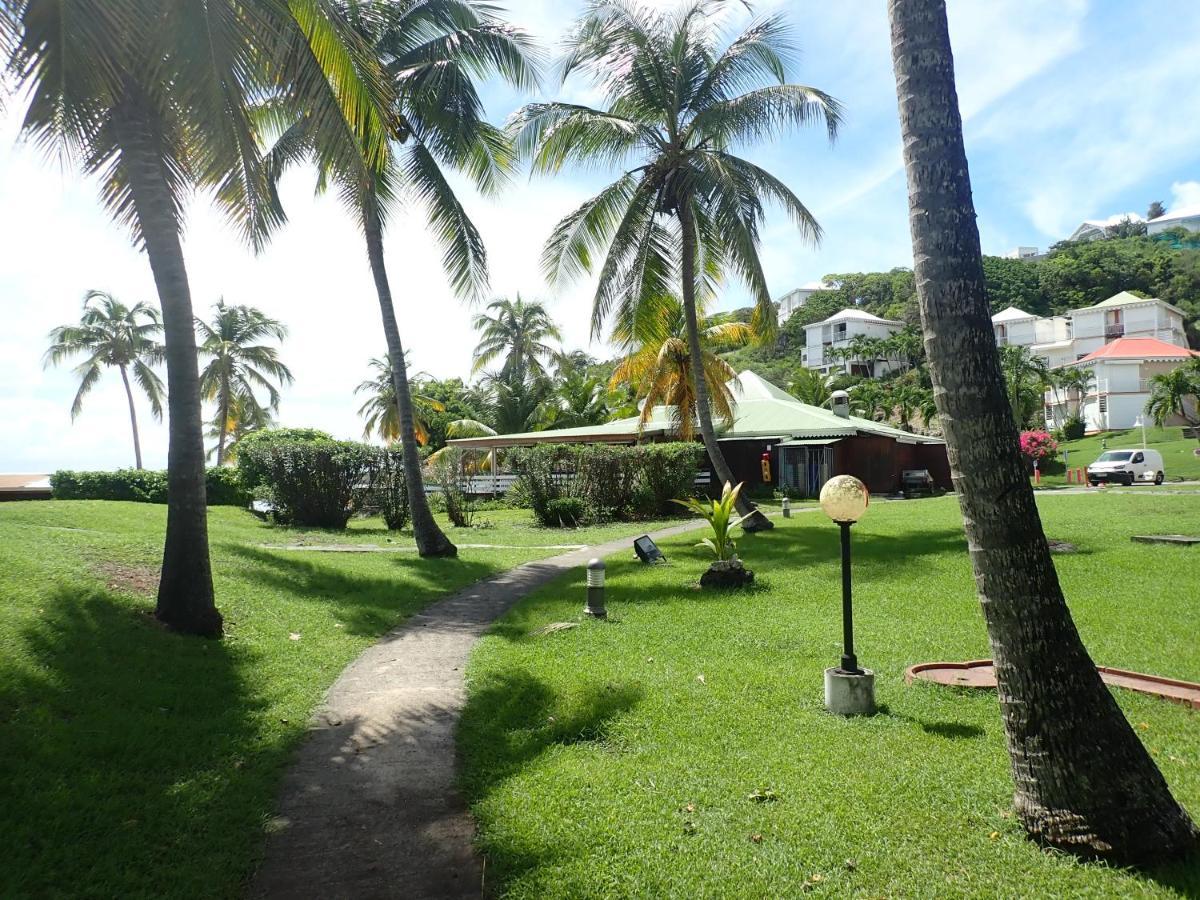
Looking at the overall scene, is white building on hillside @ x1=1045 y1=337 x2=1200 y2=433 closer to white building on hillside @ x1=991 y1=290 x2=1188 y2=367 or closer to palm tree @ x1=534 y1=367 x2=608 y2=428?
white building on hillside @ x1=991 y1=290 x2=1188 y2=367

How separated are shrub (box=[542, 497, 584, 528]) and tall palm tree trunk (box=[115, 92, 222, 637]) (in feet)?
40.5

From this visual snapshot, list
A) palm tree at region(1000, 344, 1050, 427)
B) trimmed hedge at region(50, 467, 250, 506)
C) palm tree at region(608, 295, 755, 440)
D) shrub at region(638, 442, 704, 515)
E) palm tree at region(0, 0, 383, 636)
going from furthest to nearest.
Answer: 1. palm tree at region(1000, 344, 1050, 427)
2. palm tree at region(608, 295, 755, 440)
3. trimmed hedge at region(50, 467, 250, 506)
4. shrub at region(638, 442, 704, 515)
5. palm tree at region(0, 0, 383, 636)

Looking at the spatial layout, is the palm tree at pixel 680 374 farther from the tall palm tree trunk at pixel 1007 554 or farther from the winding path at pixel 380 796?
the tall palm tree trunk at pixel 1007 554

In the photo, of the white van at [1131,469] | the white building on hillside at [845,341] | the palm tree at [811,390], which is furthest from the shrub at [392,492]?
the white building on hillside at [845,341]

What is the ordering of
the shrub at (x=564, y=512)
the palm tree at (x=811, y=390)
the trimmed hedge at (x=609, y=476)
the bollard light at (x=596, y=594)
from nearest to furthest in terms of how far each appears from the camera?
1. the bollard light at (x=596, y=594)
2. the shrub at (x=564, y=512)
3. the trimmed hedge at (x=609, y=476)
4. the palm tree at (x=811, y=390)

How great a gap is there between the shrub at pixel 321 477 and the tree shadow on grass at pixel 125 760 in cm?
1167

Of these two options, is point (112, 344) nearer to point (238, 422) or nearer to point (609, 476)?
point (238, 422)

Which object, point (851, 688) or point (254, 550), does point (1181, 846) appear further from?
point (254, 550)

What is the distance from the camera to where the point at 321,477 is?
724 inches

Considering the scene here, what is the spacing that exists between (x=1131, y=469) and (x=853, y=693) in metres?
32.6

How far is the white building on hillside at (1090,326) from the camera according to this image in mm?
67500

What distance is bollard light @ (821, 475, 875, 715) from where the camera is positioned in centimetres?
532

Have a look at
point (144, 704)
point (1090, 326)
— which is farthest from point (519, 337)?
point (1090, 326)

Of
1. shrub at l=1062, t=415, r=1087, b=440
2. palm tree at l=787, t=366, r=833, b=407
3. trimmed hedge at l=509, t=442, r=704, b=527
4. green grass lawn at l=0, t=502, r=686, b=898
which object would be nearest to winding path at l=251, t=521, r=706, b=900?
green grass lawn at l=0, t=502, r=686, b=898
